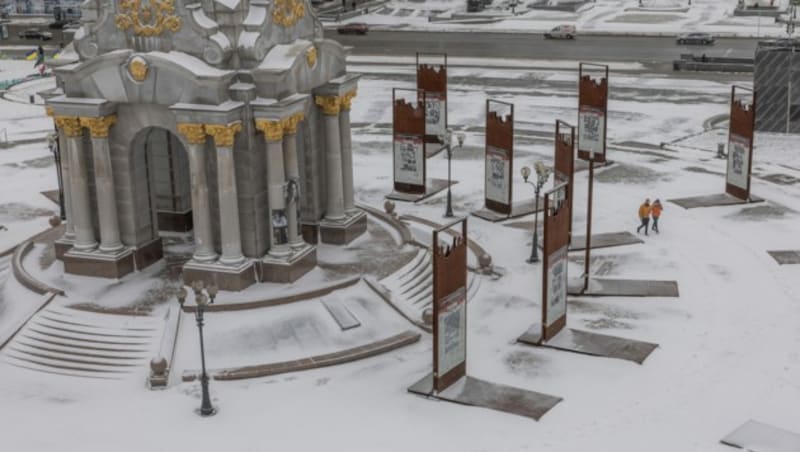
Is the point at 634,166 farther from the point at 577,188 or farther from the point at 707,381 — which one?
the point at 707,381

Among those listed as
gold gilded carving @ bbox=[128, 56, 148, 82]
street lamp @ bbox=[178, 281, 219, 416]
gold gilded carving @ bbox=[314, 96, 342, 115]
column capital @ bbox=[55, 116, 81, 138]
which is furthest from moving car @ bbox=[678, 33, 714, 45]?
street lamp @ bbox=[178, 281, 219, 416]

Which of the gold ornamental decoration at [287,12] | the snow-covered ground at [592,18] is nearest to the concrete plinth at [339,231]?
the gold ornamental decoration at [287,12]

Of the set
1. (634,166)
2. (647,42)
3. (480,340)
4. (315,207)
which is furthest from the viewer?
(647,42)

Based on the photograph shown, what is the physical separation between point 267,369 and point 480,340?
24.6ft

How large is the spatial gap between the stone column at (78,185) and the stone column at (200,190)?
164 inches

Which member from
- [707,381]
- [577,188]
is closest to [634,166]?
[577,188]

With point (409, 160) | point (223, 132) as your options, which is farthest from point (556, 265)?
point (409, 160)

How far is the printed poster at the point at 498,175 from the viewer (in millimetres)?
49594

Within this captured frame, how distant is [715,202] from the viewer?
172 feet

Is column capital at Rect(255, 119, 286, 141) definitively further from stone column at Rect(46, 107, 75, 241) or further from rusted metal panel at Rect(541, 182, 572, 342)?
rusted metal panel at Rect(541, 182, 572, 342)

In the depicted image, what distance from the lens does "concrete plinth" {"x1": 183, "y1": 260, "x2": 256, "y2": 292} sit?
3759 cm

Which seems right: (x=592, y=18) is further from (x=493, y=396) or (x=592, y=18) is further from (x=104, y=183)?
(x=493, y=396)

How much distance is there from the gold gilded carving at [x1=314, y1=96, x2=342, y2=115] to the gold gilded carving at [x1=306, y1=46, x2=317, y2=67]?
2.05m

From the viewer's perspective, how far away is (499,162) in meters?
50.0
